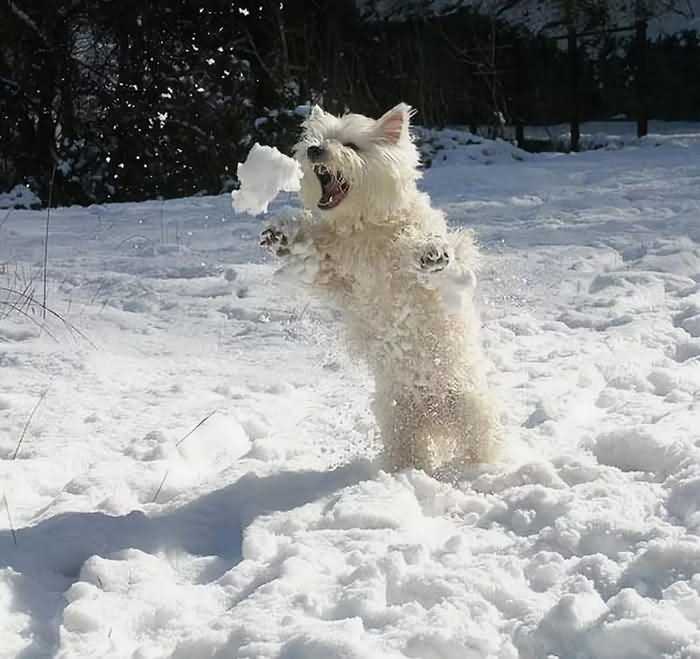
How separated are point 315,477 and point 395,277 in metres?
0.80

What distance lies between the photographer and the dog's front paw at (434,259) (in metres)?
3.30

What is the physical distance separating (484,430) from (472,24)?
43.6 ft

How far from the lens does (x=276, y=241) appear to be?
3473 mm

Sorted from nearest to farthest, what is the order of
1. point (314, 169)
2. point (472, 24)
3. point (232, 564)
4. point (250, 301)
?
point (232, 564) < point (314, 169) < point (250, 301) < point (472, 24)

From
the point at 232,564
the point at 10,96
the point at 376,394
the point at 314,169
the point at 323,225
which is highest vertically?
the point at 10,96

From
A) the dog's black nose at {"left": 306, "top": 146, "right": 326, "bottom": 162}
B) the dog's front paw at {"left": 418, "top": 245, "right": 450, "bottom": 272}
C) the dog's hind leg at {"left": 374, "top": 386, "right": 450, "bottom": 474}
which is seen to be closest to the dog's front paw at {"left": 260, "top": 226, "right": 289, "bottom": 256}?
the dog's black nose at {"left": 306, "top": 146, "right": 326, "bottom": 162}

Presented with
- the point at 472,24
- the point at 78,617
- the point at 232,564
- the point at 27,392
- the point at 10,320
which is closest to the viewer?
the point at 78,617

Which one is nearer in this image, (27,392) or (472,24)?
(27,392)

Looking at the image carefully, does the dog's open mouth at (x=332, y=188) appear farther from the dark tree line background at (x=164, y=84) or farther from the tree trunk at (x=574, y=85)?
the tree trunk at (x=574, y=85)

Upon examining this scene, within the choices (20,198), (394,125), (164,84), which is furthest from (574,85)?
(394,125)

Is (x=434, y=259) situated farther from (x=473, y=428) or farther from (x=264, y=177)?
(x=264, y=177)

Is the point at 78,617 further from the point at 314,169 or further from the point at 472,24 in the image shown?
the point at 472,24

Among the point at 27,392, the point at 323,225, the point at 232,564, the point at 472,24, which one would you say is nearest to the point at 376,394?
the point at 323,225

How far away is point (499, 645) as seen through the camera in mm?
2154
